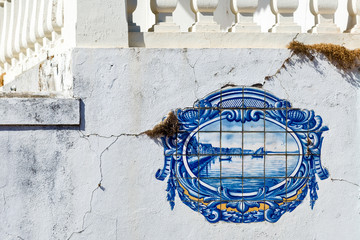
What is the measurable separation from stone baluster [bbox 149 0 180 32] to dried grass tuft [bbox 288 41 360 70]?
863mm

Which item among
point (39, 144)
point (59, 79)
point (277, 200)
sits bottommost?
point (277, 200)

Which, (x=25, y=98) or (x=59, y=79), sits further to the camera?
(x=59, y=79)

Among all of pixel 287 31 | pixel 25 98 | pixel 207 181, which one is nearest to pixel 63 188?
pixel 25 98

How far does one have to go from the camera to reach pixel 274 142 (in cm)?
541

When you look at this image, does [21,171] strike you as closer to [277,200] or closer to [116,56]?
[116,56]

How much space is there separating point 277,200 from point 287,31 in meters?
1.22

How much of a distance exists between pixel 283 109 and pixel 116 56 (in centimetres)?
124

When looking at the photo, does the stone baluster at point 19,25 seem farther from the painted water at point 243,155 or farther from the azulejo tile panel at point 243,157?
the painted water at point 243,155

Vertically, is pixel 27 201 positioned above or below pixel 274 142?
below

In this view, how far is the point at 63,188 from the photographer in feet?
16.9

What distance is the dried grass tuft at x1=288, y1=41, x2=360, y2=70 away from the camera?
5.46 meters

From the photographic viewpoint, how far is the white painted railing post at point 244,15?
547 cm

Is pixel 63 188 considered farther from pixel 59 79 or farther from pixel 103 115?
pixel 59 79

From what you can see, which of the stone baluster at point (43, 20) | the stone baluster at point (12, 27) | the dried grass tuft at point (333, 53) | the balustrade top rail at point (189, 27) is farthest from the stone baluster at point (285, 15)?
the stone baluster at point (12, 27)
